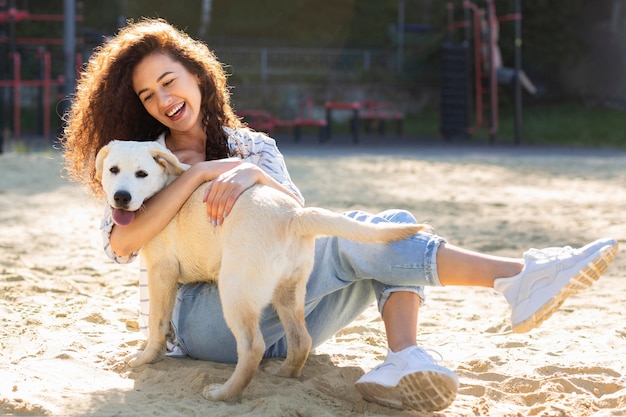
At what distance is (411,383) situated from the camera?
8.66 ft

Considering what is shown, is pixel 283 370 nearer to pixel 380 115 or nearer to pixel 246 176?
pixel 246 176

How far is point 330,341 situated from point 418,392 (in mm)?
1037

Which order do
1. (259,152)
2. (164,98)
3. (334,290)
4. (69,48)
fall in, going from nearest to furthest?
(334,290) → (164,98) → (259,152) → (69,48)

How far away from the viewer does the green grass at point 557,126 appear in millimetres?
17016

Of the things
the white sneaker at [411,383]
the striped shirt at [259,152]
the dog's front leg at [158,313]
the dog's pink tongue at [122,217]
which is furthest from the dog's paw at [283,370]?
the dog's pink tongue at [122,217]

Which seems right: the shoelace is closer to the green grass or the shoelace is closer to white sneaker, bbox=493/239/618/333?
white sneaker, bbox=493/239/618/333

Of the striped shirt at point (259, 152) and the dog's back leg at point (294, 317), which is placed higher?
the striped shirt at point (259, 152)

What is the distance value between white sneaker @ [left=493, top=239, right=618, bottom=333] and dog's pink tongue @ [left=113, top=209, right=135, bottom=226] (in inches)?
52.1

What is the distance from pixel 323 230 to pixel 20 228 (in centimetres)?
431

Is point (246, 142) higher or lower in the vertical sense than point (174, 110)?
lower

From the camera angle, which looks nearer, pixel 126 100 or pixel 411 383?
pixel 411 383

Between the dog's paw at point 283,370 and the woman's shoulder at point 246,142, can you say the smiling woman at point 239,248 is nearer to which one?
the woman's shoulder at point 246,142

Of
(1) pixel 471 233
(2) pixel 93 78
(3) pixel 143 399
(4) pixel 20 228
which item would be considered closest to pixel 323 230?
(3) pixel 143 399

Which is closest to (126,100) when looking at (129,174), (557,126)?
(129,174)
